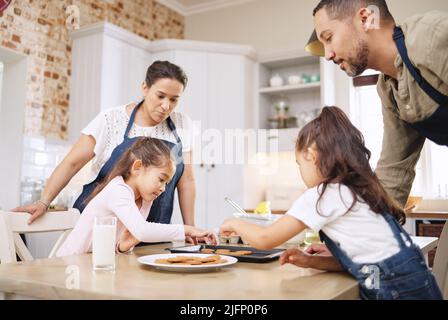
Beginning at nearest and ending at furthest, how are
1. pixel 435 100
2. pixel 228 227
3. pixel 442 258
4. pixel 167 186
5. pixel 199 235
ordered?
pixel 228 227, pixel 435 100, pixel 199 235, pixel 442 258, pixel 167 186

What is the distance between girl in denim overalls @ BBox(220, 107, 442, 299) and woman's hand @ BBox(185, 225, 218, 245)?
1.25 feet

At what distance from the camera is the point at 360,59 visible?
145 centimetres

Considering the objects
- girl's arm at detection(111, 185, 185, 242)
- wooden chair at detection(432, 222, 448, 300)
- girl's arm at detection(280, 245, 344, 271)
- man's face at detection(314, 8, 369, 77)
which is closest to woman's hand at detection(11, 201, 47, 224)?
girl's arm at detection(111, 185, 185, 242)

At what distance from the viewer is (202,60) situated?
456cm

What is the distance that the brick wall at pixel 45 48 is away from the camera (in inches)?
144

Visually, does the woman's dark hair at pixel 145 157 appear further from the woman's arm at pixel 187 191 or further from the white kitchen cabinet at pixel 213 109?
the white kitchen cabinet at pixel 213 109

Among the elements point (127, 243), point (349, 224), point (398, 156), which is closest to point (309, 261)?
point (349, 224)

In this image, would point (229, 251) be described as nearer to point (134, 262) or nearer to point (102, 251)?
point (134, 262)

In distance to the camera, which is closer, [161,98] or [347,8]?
Result: [347,8]

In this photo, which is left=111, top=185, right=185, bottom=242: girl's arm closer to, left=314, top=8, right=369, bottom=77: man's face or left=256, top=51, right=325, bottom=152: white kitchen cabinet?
left=314, top=8, right=369, bottom=77: man's face

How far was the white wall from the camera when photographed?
4898mm

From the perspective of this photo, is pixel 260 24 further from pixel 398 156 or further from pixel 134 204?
pixel 134 204

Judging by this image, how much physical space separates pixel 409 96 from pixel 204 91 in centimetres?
332

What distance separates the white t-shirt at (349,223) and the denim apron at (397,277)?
0.6 inches
